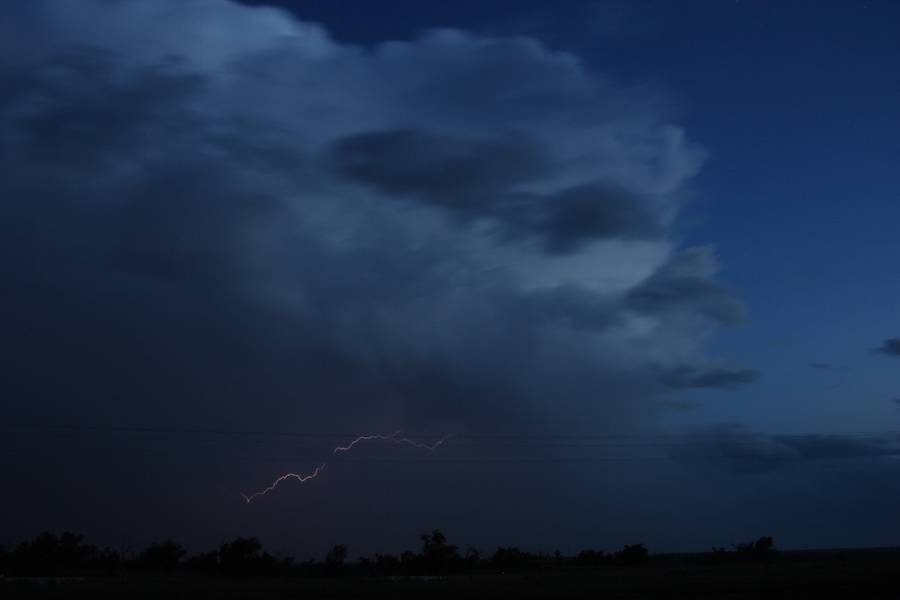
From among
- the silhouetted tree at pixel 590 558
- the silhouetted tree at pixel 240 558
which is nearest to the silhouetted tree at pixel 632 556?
the silhouetted tree at pixel 590 558

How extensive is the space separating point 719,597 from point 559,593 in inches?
473

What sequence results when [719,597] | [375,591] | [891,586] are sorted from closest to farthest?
[719,597] < [891,586] < [375,591]

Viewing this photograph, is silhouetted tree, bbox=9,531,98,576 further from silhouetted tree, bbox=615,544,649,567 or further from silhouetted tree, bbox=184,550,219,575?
silhouetted tree, bbox=615,544,649,567

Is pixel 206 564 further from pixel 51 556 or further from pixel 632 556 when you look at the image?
pixel 632 556

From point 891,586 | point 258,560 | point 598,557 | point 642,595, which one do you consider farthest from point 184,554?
point 891,586

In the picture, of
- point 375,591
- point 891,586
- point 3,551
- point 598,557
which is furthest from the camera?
point 598,557

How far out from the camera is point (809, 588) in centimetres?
6197

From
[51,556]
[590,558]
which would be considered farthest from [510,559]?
[51,556]

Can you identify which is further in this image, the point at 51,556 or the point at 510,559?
the point at 510,559

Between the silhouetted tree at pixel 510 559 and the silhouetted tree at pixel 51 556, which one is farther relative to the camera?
the silhouetted tree at pixel 510 559

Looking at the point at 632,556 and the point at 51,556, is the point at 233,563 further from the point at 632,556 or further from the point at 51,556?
the point at 632,556

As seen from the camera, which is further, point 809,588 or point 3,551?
point 3,551

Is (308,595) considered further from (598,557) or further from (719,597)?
(598,557)

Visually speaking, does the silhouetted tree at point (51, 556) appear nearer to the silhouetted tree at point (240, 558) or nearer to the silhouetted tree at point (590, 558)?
the silhouetted tree at point (240, 558)
